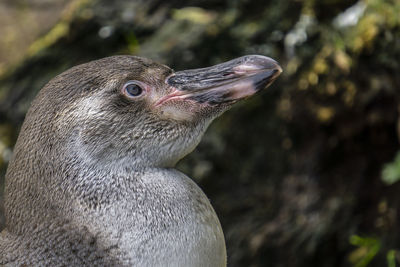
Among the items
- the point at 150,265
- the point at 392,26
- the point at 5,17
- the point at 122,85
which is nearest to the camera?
the point at 150,265

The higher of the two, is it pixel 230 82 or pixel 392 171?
pixel 392 171

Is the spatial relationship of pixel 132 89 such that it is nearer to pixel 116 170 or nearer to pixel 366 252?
pixel 116 170

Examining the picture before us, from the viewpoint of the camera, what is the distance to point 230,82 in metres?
3.16

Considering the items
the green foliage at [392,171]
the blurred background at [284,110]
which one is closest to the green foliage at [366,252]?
the blurred background at [284,110]

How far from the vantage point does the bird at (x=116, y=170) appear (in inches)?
110

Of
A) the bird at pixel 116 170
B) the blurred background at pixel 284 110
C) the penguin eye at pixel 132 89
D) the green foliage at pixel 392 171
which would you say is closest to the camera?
the bird at pixel 116 170

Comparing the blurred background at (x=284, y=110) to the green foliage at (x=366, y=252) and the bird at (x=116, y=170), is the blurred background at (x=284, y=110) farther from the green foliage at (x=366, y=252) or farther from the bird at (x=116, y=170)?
the bird at (x=116, y=170)

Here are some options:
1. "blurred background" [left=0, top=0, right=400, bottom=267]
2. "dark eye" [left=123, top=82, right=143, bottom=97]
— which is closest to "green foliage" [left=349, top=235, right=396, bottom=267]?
"blurred background" [left=0, top=0, right=400, bottom=267]

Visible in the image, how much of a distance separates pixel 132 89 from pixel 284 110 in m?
2.49

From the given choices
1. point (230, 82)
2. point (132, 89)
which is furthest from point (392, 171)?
point (132, 89)

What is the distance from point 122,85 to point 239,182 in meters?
2.47

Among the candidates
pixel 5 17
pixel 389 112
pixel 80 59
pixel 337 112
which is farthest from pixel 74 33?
pixel 389 112

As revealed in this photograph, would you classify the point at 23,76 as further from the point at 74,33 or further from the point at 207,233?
the point at 207,233

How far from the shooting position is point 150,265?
2740 millimetres
